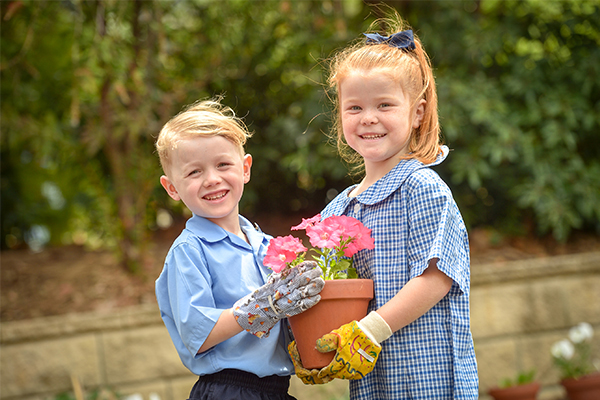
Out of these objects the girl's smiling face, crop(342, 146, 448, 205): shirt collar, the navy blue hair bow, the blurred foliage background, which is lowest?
crop(342, 146, 448, 205): shirt collar

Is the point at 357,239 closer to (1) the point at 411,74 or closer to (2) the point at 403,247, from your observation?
(2) the point at 403,247

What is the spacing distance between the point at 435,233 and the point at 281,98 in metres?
3.36

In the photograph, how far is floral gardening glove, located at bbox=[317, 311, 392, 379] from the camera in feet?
4.55

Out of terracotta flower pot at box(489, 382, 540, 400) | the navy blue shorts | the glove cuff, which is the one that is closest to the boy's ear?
the navy blue shorts

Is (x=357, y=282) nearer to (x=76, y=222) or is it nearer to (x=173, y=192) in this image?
(x=173, y=192)

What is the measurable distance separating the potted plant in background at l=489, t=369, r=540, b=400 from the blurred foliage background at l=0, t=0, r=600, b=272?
44.8 inches

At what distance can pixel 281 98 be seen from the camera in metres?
4.65

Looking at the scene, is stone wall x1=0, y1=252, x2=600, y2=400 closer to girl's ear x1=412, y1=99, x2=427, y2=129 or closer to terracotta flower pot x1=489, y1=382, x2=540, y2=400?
terracotta flower pot x1=489, y1=382, x2=540, y2=400

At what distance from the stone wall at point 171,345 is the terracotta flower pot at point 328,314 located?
2.20 metres

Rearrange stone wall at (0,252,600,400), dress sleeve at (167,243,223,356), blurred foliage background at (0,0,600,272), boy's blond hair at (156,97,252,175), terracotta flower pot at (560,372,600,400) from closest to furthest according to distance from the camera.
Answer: dress sleeve at (167,243,223,356), boy's blond hair at (156,97,252,175), stone wall at (0,252,600,400), terracotta flower pot at (560,372,600,400), blurred foliage background at (0,0,600,272)

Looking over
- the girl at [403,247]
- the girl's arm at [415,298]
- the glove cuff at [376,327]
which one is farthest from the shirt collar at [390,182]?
the glove cuff at [376,327]

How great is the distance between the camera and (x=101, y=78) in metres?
4.04

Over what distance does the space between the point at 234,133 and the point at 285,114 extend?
2995mm

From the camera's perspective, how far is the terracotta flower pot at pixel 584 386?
144 inches
